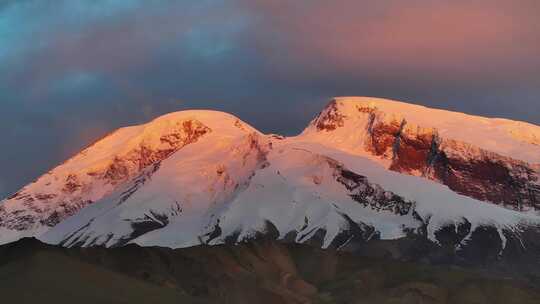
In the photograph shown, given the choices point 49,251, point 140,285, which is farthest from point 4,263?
point 140,285

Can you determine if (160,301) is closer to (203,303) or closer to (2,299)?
(203,303)

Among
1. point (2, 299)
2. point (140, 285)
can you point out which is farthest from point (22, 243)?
point (2, 299)

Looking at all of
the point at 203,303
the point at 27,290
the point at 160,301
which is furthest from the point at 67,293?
the point at 203,303

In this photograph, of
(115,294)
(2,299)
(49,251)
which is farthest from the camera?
(49,251)

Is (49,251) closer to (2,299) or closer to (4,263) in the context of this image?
(4,263)

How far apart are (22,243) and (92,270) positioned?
21426 mm

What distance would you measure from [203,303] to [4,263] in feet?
117

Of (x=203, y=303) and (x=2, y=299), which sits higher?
(x=2, y=299)

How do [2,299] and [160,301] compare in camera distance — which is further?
[160,301]

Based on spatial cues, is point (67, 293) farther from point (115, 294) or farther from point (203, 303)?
point (203, 303)

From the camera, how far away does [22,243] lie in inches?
7864

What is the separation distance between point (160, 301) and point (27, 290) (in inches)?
982

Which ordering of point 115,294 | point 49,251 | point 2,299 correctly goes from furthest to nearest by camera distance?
point 49,251 < point 115,294 < point 2,299

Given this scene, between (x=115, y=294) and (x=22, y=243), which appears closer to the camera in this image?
(x=115, y=294)
